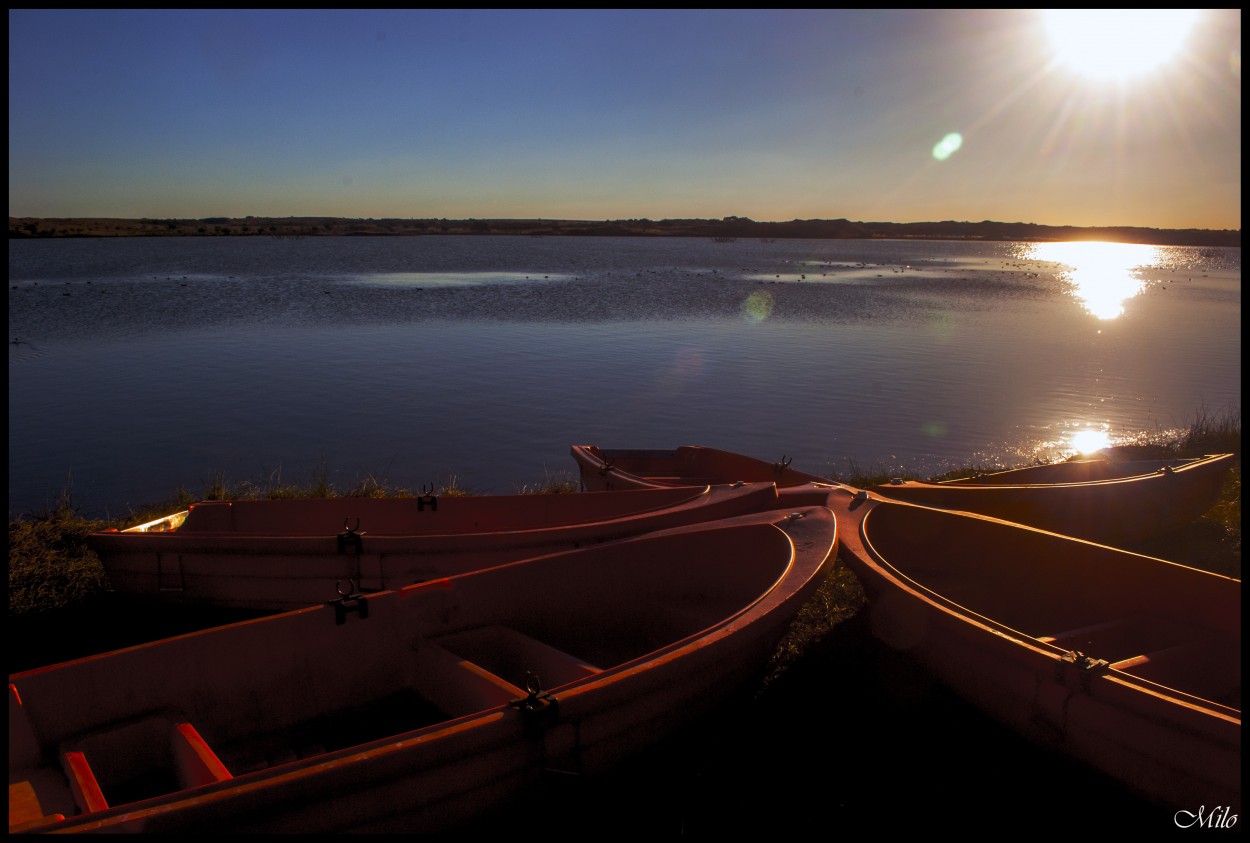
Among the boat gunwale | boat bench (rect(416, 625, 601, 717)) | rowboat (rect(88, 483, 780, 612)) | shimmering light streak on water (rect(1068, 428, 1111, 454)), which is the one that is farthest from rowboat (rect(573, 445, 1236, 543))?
shimmering light streak on water (rect(1068, 428, 1111, 454))

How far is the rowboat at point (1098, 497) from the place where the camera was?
6.62 metres

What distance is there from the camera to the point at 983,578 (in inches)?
230

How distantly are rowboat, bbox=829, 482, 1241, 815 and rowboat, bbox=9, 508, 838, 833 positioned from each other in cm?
76

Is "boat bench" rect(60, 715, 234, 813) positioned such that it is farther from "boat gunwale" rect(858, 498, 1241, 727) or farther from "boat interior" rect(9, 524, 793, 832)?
"boat gunwale" rect(858, 498, 1241, 727)

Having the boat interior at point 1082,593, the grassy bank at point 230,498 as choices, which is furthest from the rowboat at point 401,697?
the grassy bank at point 230,498

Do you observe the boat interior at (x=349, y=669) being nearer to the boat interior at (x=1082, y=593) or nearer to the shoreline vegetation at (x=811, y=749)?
the shoreline vegetation at (x=811, y=749)

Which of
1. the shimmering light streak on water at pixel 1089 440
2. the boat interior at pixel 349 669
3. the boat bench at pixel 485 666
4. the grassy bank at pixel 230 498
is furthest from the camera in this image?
the shimmering light streak on water at pixel 1089 440

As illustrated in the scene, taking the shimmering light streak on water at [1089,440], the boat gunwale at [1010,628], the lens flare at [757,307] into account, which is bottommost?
the shimmering light streak on water at [1089,440]

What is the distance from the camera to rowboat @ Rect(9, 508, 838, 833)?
298 centimetres

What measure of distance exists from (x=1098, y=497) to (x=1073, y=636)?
2432mm

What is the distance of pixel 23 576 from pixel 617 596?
4.77 meters

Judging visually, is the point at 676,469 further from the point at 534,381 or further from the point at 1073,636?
the point at 534,381

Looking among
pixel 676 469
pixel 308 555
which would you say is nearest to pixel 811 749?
pixel 308 555

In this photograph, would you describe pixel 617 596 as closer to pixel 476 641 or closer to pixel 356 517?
pixel 476 641
